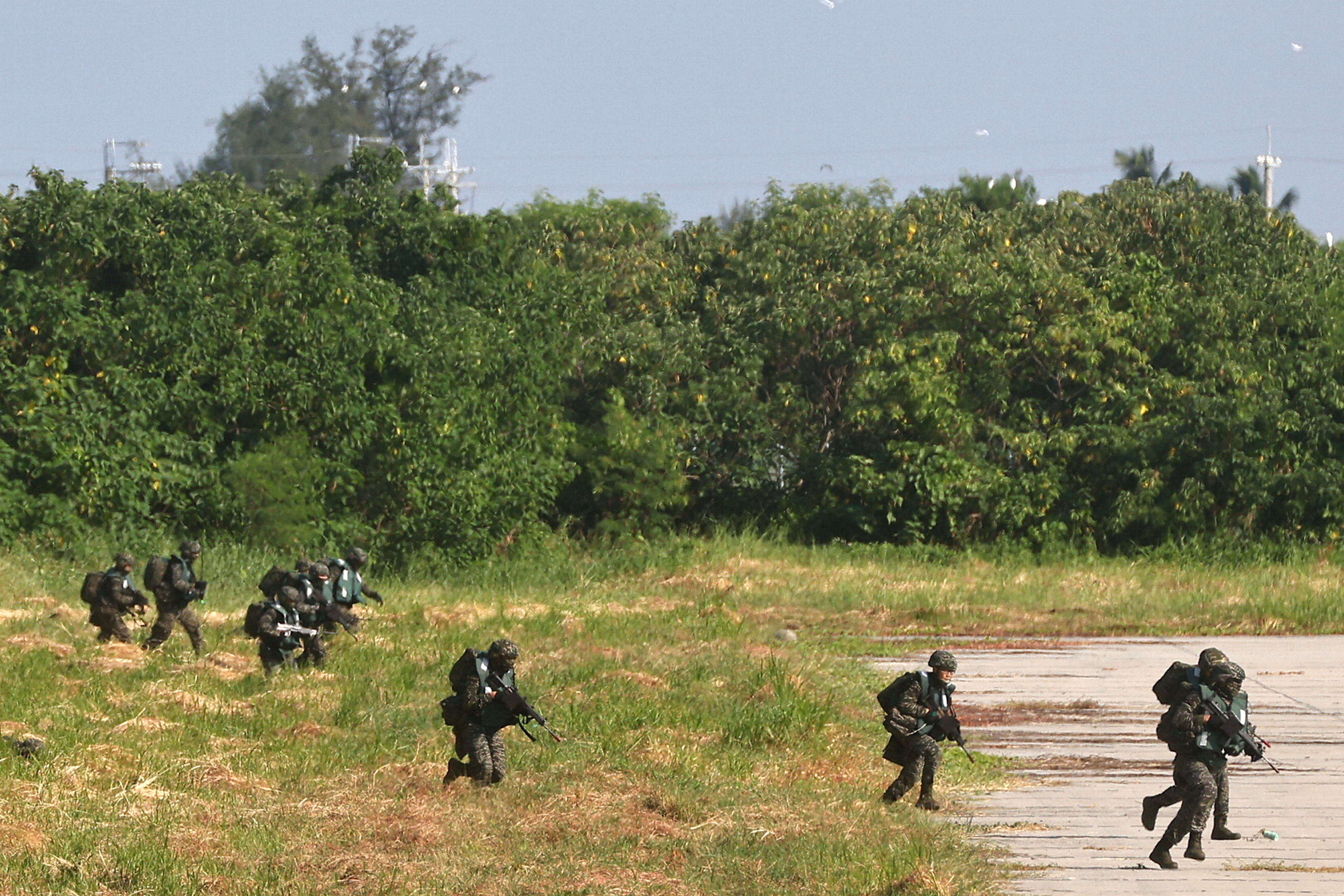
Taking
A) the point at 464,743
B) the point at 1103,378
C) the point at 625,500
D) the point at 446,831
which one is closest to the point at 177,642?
the point at 464,743

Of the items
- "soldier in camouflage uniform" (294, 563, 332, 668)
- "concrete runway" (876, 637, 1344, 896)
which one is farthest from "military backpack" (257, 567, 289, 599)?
"concrete runway" (876, 637, 1344, 896)

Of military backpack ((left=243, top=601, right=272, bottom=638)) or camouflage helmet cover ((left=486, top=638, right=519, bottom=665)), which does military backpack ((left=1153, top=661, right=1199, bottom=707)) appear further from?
military backpack ((left=243, top=601, right=272, bottom=638))

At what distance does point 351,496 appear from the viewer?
31.3m

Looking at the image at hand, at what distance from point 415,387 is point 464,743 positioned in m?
19.2

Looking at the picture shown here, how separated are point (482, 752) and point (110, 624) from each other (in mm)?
8163

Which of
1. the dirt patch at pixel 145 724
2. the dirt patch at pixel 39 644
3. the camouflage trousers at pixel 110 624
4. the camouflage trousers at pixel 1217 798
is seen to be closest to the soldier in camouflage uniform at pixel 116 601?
the camouflage trousers at pixel 110 624

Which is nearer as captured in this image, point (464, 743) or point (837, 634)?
point (464, 743)

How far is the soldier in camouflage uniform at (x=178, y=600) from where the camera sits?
714 inches

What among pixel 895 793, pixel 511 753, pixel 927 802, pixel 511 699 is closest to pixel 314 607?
pixel 511 753

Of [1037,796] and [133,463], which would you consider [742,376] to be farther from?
[1037,796]

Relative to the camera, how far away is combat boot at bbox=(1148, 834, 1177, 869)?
Answer: 33.8ft

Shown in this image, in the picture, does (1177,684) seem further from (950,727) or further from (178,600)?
(178,600)

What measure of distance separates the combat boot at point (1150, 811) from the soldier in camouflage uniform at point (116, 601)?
11.3m

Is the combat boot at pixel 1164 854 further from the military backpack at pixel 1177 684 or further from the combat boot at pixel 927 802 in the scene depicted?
the combat boot at pixel 927 802
